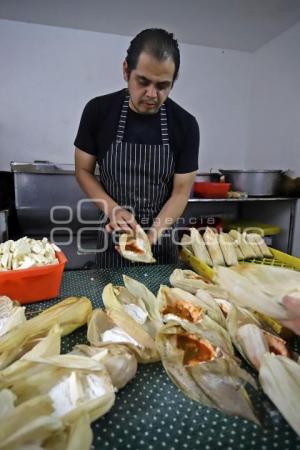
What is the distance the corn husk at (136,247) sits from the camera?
1154 millimetres

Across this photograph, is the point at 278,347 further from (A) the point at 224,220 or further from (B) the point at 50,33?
(B) the point at 50,33

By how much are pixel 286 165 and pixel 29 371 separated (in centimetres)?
300

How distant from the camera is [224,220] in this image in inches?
132

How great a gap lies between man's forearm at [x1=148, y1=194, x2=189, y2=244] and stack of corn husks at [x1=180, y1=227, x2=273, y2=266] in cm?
13

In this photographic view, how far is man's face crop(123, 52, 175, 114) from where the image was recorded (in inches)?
46.9

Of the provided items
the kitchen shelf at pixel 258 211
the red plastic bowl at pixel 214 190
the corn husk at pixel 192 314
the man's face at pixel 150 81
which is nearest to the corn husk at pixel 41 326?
the corn husk at pixel 192 314

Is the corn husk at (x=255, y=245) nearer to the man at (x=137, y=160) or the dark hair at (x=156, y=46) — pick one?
the man at (x=137, y=160)

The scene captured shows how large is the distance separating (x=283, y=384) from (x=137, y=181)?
1187mm

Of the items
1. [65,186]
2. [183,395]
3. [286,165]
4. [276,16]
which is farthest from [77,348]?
[276,16]

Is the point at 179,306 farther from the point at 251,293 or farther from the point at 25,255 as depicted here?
the point at 25,255

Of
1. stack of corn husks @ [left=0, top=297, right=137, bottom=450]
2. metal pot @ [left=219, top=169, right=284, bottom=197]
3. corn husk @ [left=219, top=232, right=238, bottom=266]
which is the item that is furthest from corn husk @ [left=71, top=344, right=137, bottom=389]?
Result: metal pot @ [left=219, top=169, right=284, bottom=197]

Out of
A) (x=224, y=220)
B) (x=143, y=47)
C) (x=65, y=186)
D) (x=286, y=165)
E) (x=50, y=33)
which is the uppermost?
(x=50, y=33)

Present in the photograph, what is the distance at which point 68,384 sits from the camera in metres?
0.50

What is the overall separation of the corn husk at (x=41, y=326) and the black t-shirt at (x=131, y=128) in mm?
976
